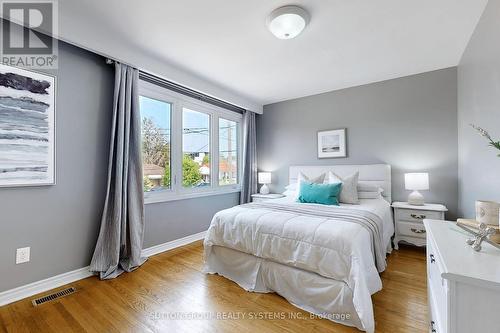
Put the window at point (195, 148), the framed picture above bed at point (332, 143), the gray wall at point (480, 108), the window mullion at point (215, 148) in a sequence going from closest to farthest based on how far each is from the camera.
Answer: the gray wall at point (480, 108), the window at point (195, 148), the framed picture above bed at point (332, 143), the window mullion at point (215, 148)

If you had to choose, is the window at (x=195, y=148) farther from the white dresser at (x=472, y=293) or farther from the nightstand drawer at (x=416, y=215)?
the white dresser at (x=472, y=293)

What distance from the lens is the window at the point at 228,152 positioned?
410 centimetres

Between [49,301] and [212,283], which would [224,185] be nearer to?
[212,283]

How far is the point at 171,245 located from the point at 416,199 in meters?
3.40

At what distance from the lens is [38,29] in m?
1.87

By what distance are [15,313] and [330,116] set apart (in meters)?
4.34

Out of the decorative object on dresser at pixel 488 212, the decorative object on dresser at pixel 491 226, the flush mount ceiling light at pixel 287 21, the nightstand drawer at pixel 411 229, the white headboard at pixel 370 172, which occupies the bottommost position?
the nightstand drawer at pixel 411 229

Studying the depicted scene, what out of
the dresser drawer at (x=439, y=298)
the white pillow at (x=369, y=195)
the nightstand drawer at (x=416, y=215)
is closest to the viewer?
the dresser drawer at (x=439, y=298)

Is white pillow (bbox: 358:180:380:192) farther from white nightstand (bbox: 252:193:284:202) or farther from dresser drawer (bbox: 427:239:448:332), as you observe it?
dresser drawer (bbox: 427:239:448:332)

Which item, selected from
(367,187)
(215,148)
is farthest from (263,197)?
(367,187)

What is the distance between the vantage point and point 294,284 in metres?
1.78

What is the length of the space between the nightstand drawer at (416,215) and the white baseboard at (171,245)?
2.88 meters

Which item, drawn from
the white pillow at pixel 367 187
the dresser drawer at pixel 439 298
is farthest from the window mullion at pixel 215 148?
the dresser drawer at pixel 439 298

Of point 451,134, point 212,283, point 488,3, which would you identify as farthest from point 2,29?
point 451,134
